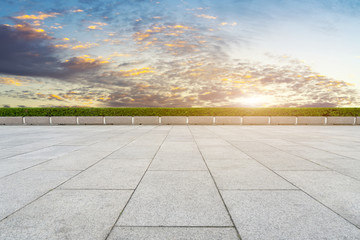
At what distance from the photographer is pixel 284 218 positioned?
113 inches

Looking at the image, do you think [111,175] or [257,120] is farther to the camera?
[257,120]

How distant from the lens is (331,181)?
4.37 m

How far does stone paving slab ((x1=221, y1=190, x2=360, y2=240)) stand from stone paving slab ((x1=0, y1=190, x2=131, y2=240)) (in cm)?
179

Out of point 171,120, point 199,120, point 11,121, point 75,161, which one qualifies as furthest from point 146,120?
point 75,161

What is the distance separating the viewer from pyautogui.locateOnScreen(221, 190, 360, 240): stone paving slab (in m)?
2.51

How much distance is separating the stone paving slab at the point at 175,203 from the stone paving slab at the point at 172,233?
4.3 inches

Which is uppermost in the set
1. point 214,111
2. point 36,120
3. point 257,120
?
point 214,111

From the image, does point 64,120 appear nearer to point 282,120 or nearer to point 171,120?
point 171,120

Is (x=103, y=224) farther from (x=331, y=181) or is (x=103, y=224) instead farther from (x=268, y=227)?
(x=331, y=181)

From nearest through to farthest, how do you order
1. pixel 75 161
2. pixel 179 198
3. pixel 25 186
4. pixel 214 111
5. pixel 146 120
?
pixel 179 198 → pixel 25 186 → pixel 75 161 → pixel 146 120 → pixel 214 111

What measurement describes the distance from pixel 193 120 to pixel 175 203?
16.7 m

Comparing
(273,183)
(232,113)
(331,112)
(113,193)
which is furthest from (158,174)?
(331,112)

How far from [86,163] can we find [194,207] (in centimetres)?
386

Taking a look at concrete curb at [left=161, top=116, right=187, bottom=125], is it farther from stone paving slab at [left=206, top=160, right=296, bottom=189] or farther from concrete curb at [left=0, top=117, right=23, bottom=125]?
stone paving slab at [left=206, top=160, right=296, bottom=189]
